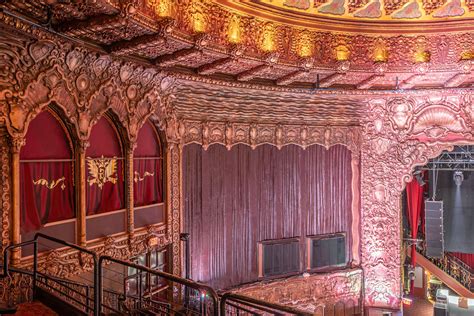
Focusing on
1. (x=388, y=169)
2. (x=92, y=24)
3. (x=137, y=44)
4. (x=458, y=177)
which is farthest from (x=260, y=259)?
(x=458, y=177)

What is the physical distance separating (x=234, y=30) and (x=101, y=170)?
328 centimetres

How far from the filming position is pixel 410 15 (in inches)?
324

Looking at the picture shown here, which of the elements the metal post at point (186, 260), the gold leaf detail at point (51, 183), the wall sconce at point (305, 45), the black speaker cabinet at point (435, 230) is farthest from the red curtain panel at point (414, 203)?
the gold leaf detail at point (51, 183)

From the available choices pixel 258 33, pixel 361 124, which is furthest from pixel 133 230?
pixel 361 124

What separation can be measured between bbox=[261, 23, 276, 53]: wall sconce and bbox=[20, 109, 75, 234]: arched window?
3842 millimetres

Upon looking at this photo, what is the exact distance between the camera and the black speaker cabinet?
11.3 meters

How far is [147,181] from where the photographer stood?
7.58 metres

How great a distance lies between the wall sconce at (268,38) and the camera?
7566mm

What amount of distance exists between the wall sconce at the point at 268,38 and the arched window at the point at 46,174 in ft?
12.6

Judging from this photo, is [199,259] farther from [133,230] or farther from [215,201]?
[133,230]

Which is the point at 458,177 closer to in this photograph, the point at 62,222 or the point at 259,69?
the point at 259,69

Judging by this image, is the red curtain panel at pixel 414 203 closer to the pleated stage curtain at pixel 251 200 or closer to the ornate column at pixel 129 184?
the pleated stage curtain at pixel 251 200

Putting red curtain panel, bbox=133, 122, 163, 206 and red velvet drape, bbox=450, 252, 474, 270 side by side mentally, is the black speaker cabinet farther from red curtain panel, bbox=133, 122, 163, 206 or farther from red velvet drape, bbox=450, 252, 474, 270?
red curtain panel, bbox=133, 122, 163, 206

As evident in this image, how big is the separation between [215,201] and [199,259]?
1.29 meters
